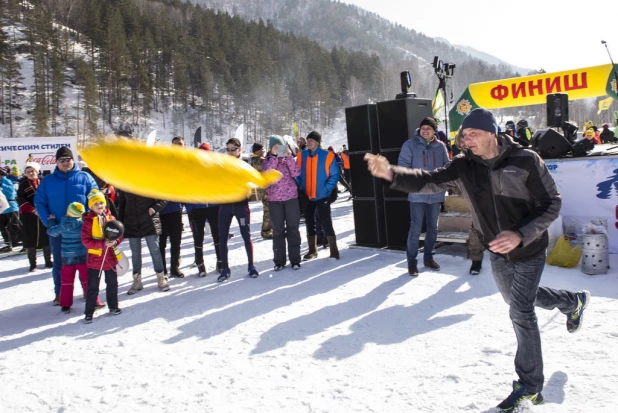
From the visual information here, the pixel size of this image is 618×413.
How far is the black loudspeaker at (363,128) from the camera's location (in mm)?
7980

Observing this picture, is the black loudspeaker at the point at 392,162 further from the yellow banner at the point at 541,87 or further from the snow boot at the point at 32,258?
the snow boot at the point at 32,258

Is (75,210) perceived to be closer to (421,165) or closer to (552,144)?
(421,165)

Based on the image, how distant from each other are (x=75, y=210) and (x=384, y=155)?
4.95 m

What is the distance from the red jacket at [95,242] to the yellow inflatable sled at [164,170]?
3.52 meters

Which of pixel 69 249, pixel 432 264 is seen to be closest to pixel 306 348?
pixel 432 264

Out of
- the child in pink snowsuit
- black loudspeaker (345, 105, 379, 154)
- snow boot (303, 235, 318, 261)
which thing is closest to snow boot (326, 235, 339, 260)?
snow boot (303, 235, 318, 261)

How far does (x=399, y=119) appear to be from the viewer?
750 cm

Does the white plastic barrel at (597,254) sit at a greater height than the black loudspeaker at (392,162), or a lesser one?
lesser

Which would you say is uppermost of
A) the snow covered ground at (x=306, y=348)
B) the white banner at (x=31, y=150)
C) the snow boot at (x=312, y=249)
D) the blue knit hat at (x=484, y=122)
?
the white banner at (x=31, y=150)

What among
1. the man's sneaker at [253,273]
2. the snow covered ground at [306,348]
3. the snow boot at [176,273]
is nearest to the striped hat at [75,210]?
→ the snow covered ground at [306,348]

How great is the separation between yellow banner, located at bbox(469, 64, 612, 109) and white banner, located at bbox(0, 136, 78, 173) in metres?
15.5

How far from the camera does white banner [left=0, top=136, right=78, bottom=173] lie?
17.0 metres

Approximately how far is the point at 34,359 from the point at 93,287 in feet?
3.69

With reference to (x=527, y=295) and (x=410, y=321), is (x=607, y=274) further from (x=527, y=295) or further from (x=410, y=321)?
(x=527, y=295)
